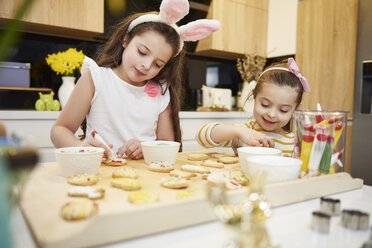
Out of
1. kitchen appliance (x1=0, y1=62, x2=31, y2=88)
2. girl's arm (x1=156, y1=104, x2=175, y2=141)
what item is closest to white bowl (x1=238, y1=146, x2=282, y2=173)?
girl's arm (x1=156, y1=104, x2=175, y2=141)

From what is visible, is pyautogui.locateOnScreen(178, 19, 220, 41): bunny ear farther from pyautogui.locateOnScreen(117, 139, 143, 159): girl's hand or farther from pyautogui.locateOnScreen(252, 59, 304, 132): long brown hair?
pyautogui.locateOnScreen(117, 139, 143, 159): girl's hand

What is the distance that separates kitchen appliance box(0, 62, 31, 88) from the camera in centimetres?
240

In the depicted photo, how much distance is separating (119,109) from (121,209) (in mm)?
1110

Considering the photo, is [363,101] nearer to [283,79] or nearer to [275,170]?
[283,79]

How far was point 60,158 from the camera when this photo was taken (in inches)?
31.1

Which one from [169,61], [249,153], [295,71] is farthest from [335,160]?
[169,61]

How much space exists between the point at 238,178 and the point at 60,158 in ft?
1.50

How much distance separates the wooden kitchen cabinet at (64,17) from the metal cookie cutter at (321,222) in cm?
254

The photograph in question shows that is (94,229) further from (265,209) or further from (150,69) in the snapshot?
(150,69)

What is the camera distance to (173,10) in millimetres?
1224

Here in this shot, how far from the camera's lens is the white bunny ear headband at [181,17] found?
46.6 inches

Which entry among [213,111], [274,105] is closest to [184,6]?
[274,105]

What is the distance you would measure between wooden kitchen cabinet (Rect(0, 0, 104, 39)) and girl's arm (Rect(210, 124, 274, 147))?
6.04ft

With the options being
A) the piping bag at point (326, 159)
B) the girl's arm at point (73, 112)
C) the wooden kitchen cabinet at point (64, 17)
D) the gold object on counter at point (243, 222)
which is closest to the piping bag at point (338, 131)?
the piping bag at point (326, 159)
